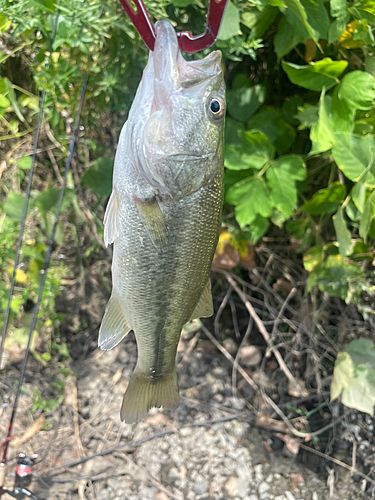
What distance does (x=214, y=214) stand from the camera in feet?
2.70

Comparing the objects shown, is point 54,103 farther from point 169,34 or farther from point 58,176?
point 169,34

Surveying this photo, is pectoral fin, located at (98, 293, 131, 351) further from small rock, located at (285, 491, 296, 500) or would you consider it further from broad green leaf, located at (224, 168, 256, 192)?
small rock, located at (285, 491, 296, 500)

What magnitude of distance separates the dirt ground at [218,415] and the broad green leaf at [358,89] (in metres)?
0.97

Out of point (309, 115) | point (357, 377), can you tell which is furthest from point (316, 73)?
point (357, 377)

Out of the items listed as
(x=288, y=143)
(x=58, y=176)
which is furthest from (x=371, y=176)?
(x=58, y=176)

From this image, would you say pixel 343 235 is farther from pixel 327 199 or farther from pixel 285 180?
pixel 285 180

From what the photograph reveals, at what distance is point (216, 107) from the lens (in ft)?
2.61

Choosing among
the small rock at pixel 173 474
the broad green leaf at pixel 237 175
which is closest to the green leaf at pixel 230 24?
the broad green leaf at pixel 237 175

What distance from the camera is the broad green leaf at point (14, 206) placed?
1571 millimetres

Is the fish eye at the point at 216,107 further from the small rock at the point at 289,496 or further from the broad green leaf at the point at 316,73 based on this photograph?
the small rock at the point at 289,496

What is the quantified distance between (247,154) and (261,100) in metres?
0.26

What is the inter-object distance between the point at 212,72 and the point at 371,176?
2.50 feet

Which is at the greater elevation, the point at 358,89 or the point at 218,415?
the point at 358,89

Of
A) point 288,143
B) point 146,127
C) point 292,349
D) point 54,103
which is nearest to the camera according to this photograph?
point 146,127
